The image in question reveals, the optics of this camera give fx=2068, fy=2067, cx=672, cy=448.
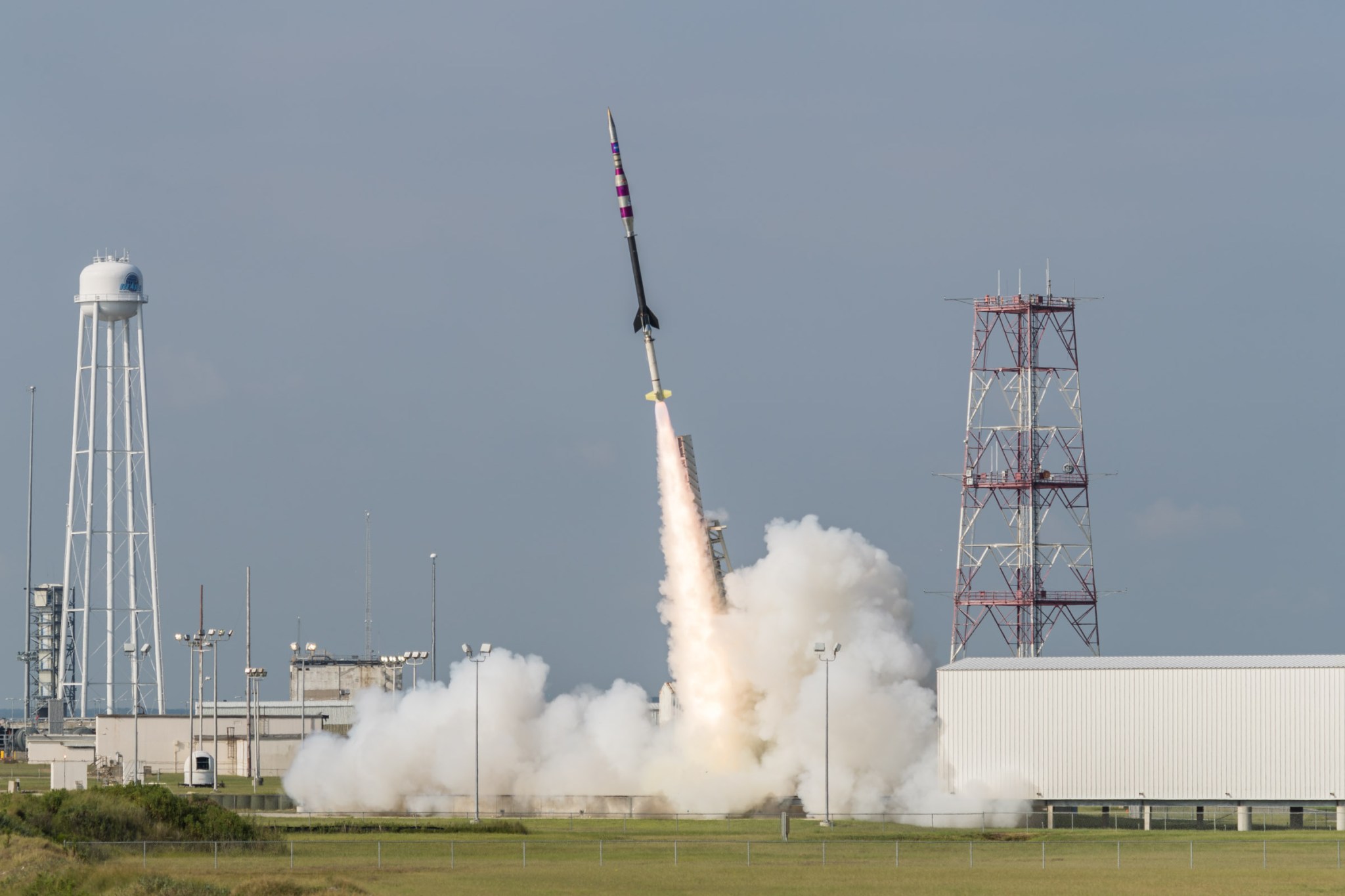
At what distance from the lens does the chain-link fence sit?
2431 inches

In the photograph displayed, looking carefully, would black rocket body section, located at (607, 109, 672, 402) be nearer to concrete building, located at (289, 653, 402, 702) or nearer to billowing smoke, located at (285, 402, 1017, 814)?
billowing smoke, located at (285, 402, 1017, 814)

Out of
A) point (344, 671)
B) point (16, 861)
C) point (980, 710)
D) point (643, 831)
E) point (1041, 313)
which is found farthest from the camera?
point (344, 671)

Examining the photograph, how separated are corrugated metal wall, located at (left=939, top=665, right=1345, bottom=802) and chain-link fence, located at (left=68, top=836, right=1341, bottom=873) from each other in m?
7.34

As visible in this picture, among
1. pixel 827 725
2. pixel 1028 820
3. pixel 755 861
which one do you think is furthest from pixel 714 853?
pixel 1028 820

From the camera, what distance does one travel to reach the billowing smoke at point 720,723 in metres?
80.2

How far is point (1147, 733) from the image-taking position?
79062 millimetres

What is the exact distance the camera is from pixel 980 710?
265 feet

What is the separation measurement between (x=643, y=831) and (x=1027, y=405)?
100 ft

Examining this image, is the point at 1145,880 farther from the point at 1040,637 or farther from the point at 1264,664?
the point at 1040,637

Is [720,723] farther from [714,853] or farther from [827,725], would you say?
[714,853]

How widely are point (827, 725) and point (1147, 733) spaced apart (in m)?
13.2

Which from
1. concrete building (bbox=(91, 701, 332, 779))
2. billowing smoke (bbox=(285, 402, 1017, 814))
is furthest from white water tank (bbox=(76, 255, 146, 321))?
billowing smoke (bbox=(285, 402, 1017, 814))

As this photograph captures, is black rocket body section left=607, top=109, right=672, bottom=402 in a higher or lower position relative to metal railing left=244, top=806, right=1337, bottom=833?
higher

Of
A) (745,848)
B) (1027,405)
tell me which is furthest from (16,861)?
(1027,405)
